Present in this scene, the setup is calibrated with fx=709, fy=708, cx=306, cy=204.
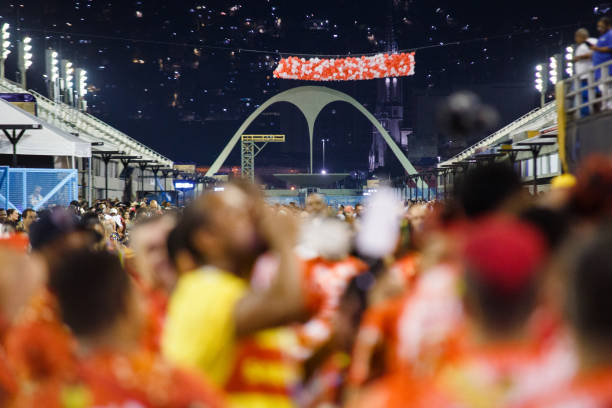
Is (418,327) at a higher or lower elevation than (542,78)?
lower

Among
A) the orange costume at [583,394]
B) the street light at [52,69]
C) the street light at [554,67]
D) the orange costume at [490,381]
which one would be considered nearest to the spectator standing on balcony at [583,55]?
the orange costume at [490,381]

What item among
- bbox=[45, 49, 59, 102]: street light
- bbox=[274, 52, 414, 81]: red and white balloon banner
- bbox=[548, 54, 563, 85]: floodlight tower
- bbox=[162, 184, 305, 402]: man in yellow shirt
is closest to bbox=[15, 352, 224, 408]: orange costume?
bbox=[162, 184, 305, 402]: man in yellow shirt

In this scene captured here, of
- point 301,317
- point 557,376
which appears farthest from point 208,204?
point 557,376

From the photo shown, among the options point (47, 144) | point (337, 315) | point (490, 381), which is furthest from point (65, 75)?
point (490, 381)

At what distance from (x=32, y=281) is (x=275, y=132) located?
4649 inches

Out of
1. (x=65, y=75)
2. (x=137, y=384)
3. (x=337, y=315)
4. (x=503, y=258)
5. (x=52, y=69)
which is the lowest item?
(x=337, y=315)

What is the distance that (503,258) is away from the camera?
5.91 feet

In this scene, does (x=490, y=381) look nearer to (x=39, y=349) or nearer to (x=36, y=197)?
(x=39, y=349)

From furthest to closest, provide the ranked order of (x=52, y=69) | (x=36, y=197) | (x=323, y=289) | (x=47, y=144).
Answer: (x=52, y=69) → (x=47, y=144) → (x=36, y=197) → (x=323, y=289)

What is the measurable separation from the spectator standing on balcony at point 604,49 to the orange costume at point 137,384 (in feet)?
32.2

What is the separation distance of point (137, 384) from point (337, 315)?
6.16 feet

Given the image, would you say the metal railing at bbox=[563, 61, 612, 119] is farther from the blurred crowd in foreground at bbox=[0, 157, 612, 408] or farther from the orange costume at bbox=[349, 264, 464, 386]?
the orange costume at bbox=[349, 264, 464, 386]

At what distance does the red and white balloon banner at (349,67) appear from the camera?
6519 cm

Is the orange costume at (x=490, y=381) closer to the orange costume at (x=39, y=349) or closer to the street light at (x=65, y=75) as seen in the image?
the orange costume at (x=39, y=349)
